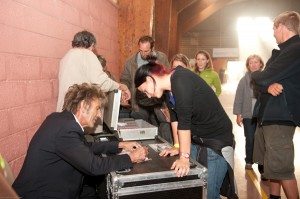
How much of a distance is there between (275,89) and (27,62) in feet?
5.87

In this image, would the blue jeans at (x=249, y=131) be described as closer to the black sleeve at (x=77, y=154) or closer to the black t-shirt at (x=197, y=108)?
the black t-shirt at (x=197, y=108)

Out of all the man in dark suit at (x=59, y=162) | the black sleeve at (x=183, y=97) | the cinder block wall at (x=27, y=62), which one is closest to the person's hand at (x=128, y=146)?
the man in dark suit at (x=59, y=162)

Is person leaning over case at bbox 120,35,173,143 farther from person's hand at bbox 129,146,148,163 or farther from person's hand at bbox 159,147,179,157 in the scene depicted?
person's hand at bbox 129,146,148,163

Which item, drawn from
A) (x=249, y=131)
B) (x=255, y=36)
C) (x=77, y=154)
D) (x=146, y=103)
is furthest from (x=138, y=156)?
(x=255, y=36)

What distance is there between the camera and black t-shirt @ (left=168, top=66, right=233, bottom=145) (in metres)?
1.58

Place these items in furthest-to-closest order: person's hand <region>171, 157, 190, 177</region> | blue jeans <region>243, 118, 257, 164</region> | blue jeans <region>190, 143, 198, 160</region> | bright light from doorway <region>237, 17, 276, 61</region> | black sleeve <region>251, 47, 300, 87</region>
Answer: bright light from doorway <region>237, 17, 276, 61</region>, blue jeans <region>243, 118, 257, 164</region>, black sleeve <region>251, 47, 300, 87</region>, blue jeans <region>190, 143, 198, 160</region>, person's hand <region>171, 157, 190, 177</region>

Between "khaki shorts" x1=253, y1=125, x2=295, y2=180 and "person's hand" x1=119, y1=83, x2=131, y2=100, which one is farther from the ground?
"person's hand" x1=119, y1=83, x2=131, y2=100

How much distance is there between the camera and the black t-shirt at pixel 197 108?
5.20 feet

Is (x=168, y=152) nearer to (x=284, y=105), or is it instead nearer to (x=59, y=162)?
(x=59, y=162)

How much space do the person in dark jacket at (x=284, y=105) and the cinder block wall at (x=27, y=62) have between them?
5.49 feet

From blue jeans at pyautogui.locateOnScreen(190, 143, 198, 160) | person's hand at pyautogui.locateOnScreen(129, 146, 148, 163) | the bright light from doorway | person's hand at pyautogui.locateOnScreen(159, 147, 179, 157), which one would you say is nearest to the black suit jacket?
person's hand at pyautogui.locateOnScreen(129, 146, 148, 163)

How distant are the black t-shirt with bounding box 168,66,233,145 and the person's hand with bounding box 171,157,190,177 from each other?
19 cm

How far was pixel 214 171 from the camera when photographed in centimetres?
178

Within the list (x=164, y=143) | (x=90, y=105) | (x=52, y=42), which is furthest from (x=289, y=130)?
(x=52, y=42)
